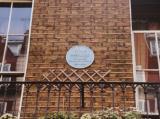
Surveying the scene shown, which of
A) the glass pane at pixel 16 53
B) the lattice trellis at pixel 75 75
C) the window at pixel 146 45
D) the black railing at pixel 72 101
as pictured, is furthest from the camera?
the glass pane at pixel 16 53

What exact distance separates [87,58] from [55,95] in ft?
2.92

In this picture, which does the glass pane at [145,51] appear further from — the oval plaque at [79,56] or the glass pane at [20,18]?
the glass pane at [20,18]

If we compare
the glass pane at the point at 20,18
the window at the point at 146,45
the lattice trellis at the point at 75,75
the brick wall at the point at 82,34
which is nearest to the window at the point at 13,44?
the glass pane at the point at 20,18

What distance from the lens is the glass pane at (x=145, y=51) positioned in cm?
709

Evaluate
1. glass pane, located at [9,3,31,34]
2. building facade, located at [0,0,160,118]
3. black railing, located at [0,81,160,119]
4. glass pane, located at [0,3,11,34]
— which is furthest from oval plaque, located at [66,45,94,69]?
glass pane, located at [0,3,11,34]

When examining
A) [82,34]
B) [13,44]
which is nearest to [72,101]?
[82,34]

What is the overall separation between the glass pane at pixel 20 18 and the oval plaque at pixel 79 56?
1.04m

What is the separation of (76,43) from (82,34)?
0.23 metres

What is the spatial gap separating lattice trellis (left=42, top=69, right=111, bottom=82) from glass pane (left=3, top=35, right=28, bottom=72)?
0.54 meters

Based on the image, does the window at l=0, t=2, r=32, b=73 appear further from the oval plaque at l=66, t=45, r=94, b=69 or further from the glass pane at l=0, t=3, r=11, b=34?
the oval plaque at l=66, t=45, r=94, b=69

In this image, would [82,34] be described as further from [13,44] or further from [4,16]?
[4,16]

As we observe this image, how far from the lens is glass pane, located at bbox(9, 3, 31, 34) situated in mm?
7496

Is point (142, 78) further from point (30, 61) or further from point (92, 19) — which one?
point (30, 61)

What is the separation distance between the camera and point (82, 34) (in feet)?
24.0
